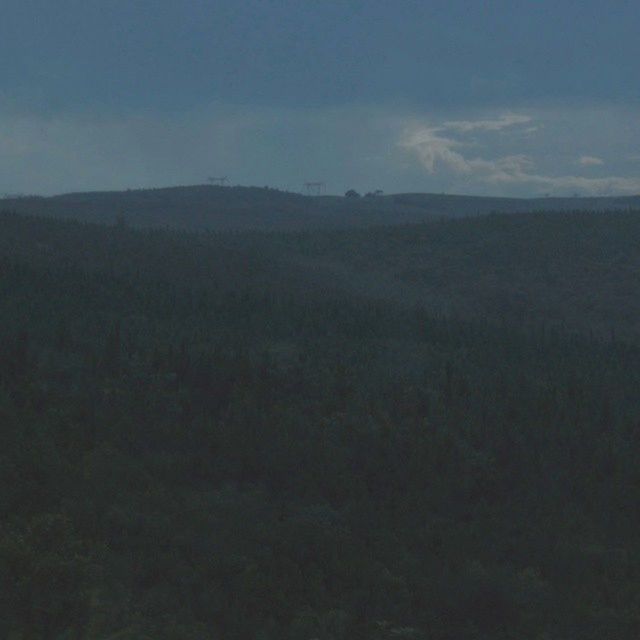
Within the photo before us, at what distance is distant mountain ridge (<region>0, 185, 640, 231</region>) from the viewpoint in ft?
267

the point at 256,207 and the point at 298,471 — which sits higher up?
the point at 256,207

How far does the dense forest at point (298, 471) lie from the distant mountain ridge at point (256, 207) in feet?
156

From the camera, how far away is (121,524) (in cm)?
1098

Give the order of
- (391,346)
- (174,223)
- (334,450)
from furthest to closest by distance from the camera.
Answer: (174,223)
(391,346)
(334,450)

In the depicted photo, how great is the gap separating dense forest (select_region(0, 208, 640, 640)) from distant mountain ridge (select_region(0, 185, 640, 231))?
47.5 metres

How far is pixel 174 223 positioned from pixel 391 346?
59203 mm

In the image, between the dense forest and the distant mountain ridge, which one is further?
the distant mountain ridge

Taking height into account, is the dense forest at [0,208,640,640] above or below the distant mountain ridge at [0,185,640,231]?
below

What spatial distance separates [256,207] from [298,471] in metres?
81.5

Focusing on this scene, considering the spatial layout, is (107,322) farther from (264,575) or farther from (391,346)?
(264,575)

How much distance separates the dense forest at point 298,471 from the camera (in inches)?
386

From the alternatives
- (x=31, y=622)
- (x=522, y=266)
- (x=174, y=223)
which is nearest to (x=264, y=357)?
(x=31, y=622)

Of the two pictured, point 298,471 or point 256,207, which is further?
point 256,207

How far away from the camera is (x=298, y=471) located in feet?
48.8
